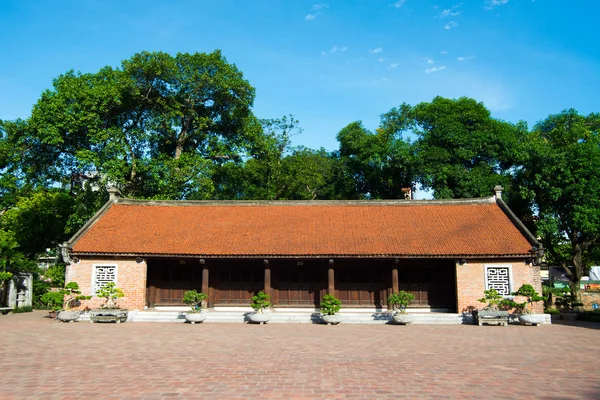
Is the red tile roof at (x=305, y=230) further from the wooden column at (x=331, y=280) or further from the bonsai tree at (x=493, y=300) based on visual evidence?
the bonsai tree at (x=493, y=300)

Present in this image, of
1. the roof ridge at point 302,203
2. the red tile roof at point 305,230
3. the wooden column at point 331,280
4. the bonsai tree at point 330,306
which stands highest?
the roof ridge at point 302,203

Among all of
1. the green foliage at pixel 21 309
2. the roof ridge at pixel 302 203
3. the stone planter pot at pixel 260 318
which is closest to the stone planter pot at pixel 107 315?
the stone planter pot at pixel 260 318

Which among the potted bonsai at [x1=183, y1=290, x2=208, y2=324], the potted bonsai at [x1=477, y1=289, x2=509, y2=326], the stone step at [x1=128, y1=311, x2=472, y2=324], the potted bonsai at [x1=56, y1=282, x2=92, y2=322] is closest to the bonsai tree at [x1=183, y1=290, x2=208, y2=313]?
the potted bonsai at [x1=183, y1=290, x2=208, y2=324]

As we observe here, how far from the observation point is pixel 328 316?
16781 mm

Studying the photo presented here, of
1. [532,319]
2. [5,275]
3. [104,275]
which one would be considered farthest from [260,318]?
[5,275]

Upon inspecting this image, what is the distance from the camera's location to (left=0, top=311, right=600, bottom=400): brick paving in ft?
23.5

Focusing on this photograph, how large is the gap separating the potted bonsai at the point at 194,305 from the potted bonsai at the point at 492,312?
974 centimetres

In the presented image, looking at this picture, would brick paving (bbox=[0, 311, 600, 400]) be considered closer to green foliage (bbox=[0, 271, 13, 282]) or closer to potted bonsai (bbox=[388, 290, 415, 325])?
potted bonsai (bbox=[388, 290, 415, 325])

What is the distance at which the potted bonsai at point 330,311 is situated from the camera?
54.9 ft

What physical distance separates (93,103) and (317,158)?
75.8 ft

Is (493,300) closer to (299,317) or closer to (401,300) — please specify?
(401,300)

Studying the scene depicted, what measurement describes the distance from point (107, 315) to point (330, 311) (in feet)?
25.9

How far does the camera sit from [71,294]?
1866 centimetres

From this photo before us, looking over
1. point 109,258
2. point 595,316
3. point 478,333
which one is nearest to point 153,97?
point 109,258
